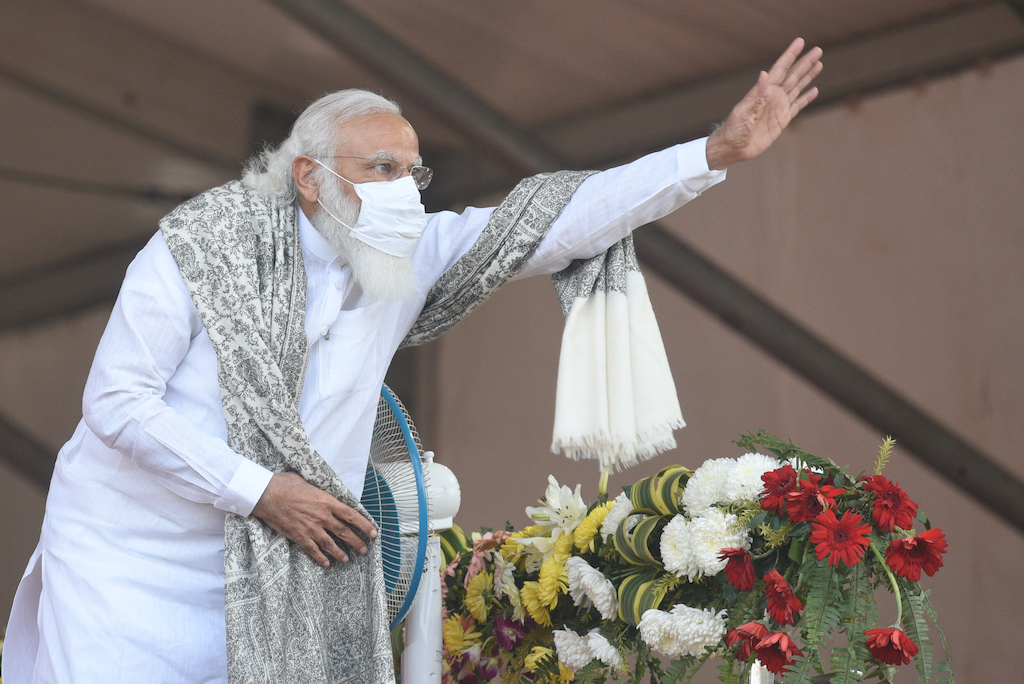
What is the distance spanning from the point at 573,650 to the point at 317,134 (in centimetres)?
127

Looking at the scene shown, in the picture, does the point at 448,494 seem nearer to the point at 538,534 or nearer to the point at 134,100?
the point at 538,534

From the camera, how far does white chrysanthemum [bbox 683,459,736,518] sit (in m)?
1.95

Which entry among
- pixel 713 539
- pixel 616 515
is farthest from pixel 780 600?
pixel 616 515

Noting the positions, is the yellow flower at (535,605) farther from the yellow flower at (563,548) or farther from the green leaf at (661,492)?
the green leaf at (661,492)

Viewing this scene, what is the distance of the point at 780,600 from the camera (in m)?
1.74

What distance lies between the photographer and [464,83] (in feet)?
19.0

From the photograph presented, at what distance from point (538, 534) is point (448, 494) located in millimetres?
244

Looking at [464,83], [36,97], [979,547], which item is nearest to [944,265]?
[979,547]

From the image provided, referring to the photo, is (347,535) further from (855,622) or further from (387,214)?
(855,622)

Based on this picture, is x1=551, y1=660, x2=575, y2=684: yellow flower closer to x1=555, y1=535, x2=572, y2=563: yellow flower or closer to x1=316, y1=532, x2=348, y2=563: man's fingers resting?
x1=555, y1=535, x2=572, y2=563: yellow flower

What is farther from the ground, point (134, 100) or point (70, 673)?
point (134, 100)

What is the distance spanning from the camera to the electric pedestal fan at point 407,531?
224cm

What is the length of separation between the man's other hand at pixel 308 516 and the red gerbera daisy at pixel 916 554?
1013mm

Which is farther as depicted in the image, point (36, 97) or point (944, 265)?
point (36, 97)
